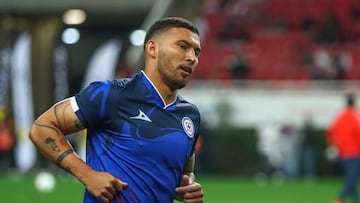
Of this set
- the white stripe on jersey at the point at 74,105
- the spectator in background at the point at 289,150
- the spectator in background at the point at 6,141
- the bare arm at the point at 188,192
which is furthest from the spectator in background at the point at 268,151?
the white stripe on jersey at the point at 74,105

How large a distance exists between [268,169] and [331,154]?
2271 millimetres

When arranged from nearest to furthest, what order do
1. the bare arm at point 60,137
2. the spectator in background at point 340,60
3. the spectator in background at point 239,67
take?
1. the bare arm at point 60,137
2. the spectator in background at point 340,60
3. the spectator in background at point 239,67

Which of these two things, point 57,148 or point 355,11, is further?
point 355,11

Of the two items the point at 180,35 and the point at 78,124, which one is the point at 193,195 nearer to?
the point at 78,124

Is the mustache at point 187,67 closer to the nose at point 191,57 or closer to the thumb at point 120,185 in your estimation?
the nose at point 191,57

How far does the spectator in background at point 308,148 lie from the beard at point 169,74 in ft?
82.4

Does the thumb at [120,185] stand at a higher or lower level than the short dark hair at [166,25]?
lower

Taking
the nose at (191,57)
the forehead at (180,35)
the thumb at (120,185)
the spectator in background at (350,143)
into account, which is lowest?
the spectator in background at (350,143)

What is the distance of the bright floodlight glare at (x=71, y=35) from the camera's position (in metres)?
42.0

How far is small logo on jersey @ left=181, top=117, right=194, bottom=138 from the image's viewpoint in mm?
6324

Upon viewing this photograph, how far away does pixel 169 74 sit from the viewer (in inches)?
242

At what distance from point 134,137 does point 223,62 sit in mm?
31750

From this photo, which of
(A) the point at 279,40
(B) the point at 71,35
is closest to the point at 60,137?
(A) the point at 279,40

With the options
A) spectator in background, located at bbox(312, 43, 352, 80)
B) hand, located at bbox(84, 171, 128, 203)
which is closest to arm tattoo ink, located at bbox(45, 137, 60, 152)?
hand, located at bbox(84, 171, 128, 203)
